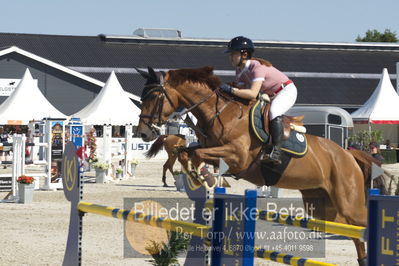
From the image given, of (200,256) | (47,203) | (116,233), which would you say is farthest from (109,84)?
(200,256)

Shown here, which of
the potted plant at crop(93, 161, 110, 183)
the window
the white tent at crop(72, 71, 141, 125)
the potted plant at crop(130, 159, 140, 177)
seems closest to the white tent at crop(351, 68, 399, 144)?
the window

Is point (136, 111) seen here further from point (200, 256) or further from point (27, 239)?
point (200, 256)

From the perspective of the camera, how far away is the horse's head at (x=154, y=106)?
22.2 ft

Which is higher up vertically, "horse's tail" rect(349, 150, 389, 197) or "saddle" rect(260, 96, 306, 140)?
"saddle" rect(260, 96, 306, 140)

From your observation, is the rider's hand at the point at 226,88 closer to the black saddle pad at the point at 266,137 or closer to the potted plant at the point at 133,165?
the black saddle pad at the point at 266,137

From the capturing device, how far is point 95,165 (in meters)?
18.2

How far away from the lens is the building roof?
1560 inches

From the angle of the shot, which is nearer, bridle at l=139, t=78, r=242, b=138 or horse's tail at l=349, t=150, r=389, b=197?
bridle at l=139, t=78, r=242, b=138

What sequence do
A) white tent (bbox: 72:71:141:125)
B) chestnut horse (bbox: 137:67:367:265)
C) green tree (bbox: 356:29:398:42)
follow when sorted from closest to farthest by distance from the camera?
chestnut horse (bbox: 137:67:367:265)
white tent (bbox: 72:71:141:125)
green tree (bbox: 356:29:398:42)

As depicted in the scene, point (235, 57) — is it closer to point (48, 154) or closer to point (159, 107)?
point (159, 107)

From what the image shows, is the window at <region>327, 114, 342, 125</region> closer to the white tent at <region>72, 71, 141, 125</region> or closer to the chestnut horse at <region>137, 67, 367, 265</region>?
the white tent at <region>72, 71, 141, 125</region>

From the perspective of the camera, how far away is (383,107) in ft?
97.1

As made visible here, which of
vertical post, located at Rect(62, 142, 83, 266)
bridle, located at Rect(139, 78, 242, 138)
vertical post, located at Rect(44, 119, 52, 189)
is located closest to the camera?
vertical post, located at Rect(62, 142, 83, 266)

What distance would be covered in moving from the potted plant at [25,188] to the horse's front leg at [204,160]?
741 cm
